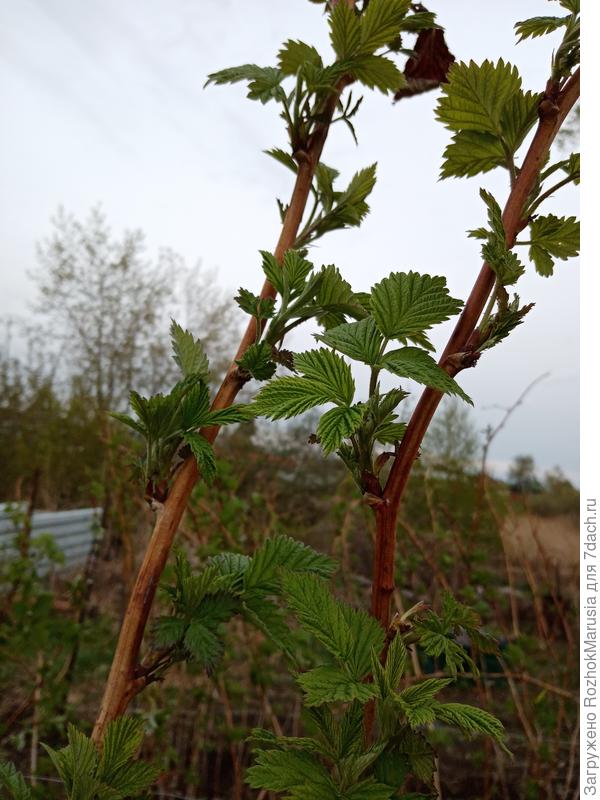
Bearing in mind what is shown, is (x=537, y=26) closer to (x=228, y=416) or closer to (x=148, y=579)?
(x=228, y=416)

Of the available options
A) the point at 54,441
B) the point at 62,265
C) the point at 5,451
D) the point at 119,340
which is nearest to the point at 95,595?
the point at 5,451

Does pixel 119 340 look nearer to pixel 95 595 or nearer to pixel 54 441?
pixel 54 441

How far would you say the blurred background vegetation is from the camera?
51.4 inches

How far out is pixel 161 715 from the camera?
120cm

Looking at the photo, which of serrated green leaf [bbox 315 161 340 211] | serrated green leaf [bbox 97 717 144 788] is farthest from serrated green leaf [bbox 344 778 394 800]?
serrated green leaf [bbox 315 161 340 211]

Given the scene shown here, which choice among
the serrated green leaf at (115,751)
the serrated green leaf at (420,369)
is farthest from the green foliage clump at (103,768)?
the serrated green leaf at (420,369)

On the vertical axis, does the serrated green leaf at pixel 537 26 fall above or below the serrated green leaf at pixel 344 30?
below

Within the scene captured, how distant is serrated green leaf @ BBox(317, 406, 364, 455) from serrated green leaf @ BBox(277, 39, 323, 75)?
0.26 m

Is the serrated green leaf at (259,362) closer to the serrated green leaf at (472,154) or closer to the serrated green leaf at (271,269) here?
the serrated green leaf at (271,269)

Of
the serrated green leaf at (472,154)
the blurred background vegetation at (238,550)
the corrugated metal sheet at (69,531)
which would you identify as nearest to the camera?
the serrated green leaf at (472,154)

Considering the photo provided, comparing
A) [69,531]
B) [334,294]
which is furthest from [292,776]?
[69,531]

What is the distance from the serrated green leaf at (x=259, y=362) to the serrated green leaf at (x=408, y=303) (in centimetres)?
10

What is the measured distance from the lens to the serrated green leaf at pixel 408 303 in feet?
0.89
